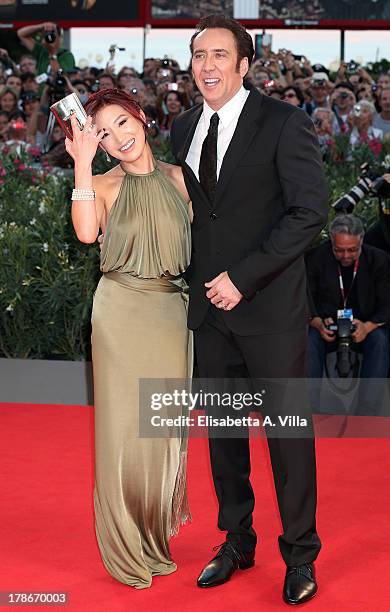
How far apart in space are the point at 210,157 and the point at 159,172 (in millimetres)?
244

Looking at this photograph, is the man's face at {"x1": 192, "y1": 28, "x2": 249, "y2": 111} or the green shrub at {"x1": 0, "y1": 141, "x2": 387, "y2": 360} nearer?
the man's face at {"x1": 192, "y1": 28, "x2": 249, "y2": 111}

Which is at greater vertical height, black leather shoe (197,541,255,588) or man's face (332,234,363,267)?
man's face (332,234,363,267)

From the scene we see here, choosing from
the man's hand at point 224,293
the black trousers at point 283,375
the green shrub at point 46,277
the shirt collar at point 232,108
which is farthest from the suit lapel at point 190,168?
the green shrub at point 46,277

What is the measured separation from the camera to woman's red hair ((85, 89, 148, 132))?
12.1ft

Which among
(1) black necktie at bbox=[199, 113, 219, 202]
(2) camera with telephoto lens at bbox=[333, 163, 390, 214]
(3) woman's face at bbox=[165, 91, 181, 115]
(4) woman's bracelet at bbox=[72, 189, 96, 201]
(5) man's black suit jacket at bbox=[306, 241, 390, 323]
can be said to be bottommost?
(5) man's black suit jacket at bbox=[306, 241, 390, 323]

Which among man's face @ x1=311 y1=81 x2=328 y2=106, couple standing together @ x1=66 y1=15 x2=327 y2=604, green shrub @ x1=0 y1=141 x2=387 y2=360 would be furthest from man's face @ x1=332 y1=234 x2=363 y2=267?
man's face @ x1=311 y1=81 x2=328 y2=106

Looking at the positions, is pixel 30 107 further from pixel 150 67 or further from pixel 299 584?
pixel 299 584

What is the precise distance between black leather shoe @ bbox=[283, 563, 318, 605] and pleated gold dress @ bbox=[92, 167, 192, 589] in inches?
19.6

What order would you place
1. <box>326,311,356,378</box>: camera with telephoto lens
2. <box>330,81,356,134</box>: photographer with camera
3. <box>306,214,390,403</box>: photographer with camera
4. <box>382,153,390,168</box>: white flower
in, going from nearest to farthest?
1. <box>326,311,356,378</box>: camera with telephoto lens
2. <box>306,214,390,403</box>: photographer with camera
3. <box>382,153,390,168</box>: white flower
4. <box>330,81,356,134</box>: photographer with camera

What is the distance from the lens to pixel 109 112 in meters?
3.69

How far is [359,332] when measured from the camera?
20.9 feet

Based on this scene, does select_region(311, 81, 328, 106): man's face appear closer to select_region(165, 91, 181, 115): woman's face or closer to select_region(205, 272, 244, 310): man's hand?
select_region(165, 91, 181, 115): woman's face

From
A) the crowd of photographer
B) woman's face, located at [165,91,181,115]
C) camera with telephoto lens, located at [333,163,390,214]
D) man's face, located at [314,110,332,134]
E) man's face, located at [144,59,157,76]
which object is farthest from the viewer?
man's face, located at [144,59,157,76]

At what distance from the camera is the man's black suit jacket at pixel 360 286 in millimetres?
6445
